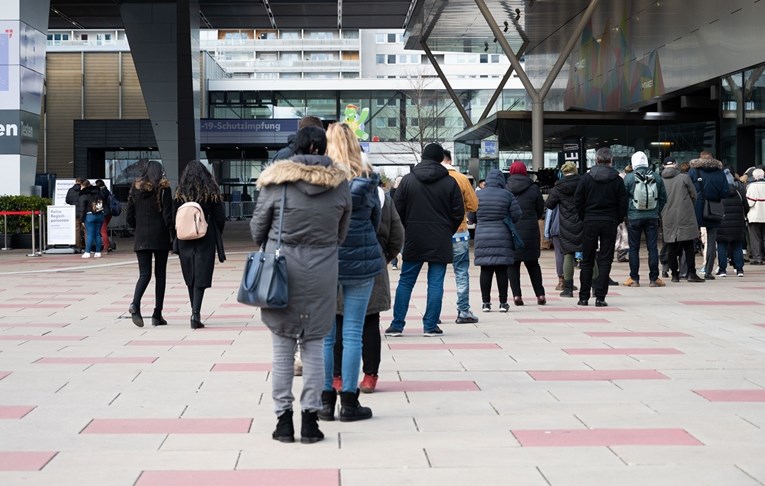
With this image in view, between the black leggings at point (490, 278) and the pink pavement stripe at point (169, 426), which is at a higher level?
the black leggings at point (490, 278)

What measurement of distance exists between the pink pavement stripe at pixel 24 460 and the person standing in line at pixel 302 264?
1183mm

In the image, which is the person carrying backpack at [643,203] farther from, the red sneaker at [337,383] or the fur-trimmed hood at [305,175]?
the fur-trimmed hood at [305,175]

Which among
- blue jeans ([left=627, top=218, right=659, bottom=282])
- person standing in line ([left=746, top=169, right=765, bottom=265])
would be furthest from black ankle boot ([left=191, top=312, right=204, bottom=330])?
person standing in line ([left=746, top=169, right=765, bottom=265])

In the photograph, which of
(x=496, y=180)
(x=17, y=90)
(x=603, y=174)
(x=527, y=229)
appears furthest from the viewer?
(x=17, y=90)

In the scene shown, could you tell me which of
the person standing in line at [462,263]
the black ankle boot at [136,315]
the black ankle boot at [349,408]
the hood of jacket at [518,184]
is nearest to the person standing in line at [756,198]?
the hood of jacket at [518,184]

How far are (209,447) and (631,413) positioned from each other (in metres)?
2.53

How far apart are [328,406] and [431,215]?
163 inches

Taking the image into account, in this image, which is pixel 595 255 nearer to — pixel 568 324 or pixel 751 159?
pixel 568 324

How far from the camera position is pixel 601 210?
1366 centimetres

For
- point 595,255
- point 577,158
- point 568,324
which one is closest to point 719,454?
point 568,324

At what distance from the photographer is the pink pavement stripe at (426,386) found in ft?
26.0

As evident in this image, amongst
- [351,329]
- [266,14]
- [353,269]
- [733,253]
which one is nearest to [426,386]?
[351,329]

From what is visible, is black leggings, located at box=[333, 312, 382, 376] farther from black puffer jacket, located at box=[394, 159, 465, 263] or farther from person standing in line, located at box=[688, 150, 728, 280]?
person standing in line, located at box=[688, 150, 728, 280]

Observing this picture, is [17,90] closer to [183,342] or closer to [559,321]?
[183,342]
